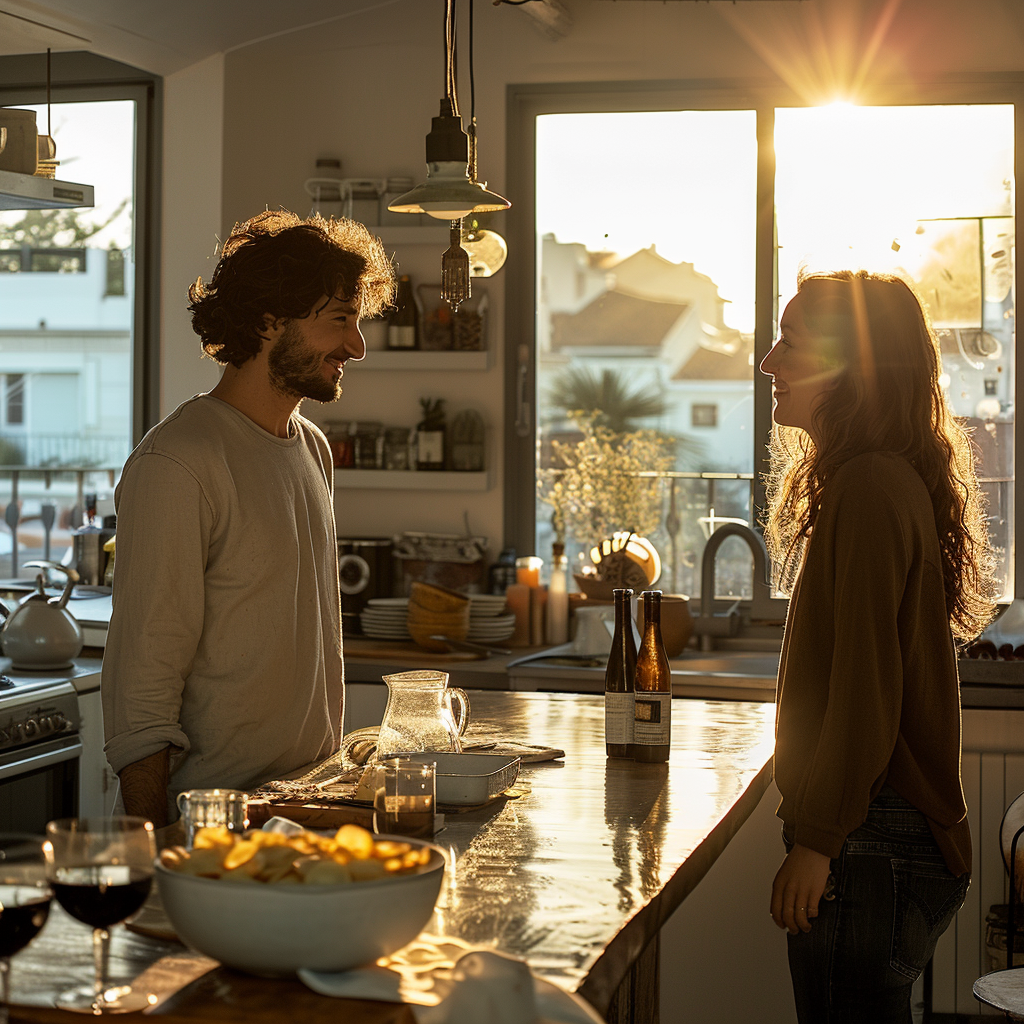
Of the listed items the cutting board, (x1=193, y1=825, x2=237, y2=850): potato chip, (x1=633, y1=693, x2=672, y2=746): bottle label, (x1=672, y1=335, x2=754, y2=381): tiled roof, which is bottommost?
the cutting board

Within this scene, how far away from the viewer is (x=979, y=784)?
11.2 ft

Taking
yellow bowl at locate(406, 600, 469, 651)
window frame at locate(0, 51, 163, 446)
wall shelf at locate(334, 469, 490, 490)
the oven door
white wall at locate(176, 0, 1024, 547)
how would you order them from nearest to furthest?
the oven door < yellow bowl at locate(406, 600, 469, 651) < white wall at locate(176, 0, 1024, 547) < wall shelf at locate(334, 469, 490, 490) < window frame at locate(0, 51, 163, 446)

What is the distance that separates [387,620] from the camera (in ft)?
13.1

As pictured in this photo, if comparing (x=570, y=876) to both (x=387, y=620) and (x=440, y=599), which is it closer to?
(x=440, y=599)

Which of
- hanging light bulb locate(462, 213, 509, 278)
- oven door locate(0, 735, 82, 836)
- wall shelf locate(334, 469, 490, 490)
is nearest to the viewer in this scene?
oven door locate(0, 735, 82, 836)

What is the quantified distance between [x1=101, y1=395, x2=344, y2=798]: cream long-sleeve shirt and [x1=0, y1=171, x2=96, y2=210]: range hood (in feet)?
4.94

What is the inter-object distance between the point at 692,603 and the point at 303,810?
2.93 metres

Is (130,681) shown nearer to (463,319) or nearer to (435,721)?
(435,721)

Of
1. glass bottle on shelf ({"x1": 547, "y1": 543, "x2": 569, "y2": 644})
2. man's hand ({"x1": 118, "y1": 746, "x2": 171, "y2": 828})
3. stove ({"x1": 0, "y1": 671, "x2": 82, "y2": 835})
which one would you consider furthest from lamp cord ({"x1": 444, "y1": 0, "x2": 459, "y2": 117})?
glass bottle on shelf ({"x1": 547, "y1": 543, "x2": 569, "y2": 644})

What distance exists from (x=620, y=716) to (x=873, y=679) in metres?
0.47

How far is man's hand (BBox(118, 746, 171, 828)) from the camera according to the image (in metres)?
1.89

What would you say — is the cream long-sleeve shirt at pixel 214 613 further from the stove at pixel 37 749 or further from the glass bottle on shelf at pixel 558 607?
the glass bottle on shelf at pixel 558 607

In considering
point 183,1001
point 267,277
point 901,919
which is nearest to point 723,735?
A: point 901,919

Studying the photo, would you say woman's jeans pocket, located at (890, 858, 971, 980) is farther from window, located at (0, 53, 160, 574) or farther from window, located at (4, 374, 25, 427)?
window, located at (4, 374, 25, 427)
